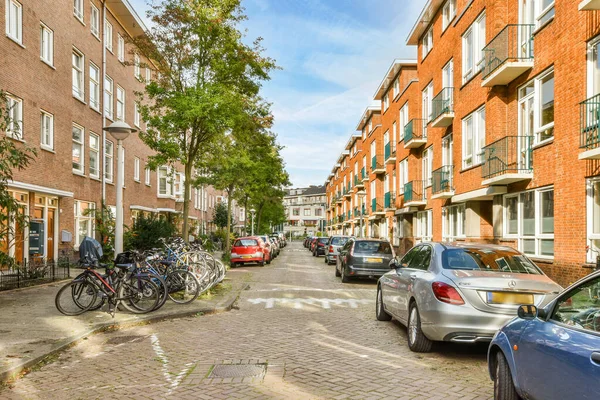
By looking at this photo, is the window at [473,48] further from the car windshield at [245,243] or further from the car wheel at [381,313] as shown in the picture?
the car windshield at [245,243]

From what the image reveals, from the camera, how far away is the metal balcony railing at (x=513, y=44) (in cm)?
1491

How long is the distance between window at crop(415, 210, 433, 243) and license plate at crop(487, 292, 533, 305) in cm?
1952

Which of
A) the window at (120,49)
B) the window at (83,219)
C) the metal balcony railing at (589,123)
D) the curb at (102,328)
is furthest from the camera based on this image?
the window at (120,49)

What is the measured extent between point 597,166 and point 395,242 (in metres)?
22.3

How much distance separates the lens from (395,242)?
110 feet

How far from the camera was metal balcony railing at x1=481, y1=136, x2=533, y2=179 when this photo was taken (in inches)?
585

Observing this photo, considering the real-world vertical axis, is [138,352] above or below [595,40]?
below

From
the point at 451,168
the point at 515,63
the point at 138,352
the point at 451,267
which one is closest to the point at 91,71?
the point at 451,168

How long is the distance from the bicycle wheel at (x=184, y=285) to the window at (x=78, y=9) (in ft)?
51.2

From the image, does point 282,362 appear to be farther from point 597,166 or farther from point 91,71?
point 91,71

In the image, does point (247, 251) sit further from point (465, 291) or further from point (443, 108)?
point (465, 291)

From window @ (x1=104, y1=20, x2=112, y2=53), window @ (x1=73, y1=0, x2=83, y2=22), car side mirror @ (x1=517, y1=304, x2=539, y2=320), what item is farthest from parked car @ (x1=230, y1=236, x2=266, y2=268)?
car side mirror @ (x1=517, y1=304, x2=539, y2=320)

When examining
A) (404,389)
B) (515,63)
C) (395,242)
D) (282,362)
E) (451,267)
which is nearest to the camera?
(404,389)

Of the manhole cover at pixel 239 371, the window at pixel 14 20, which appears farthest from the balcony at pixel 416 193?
the manhole cover at pixel 239 371
